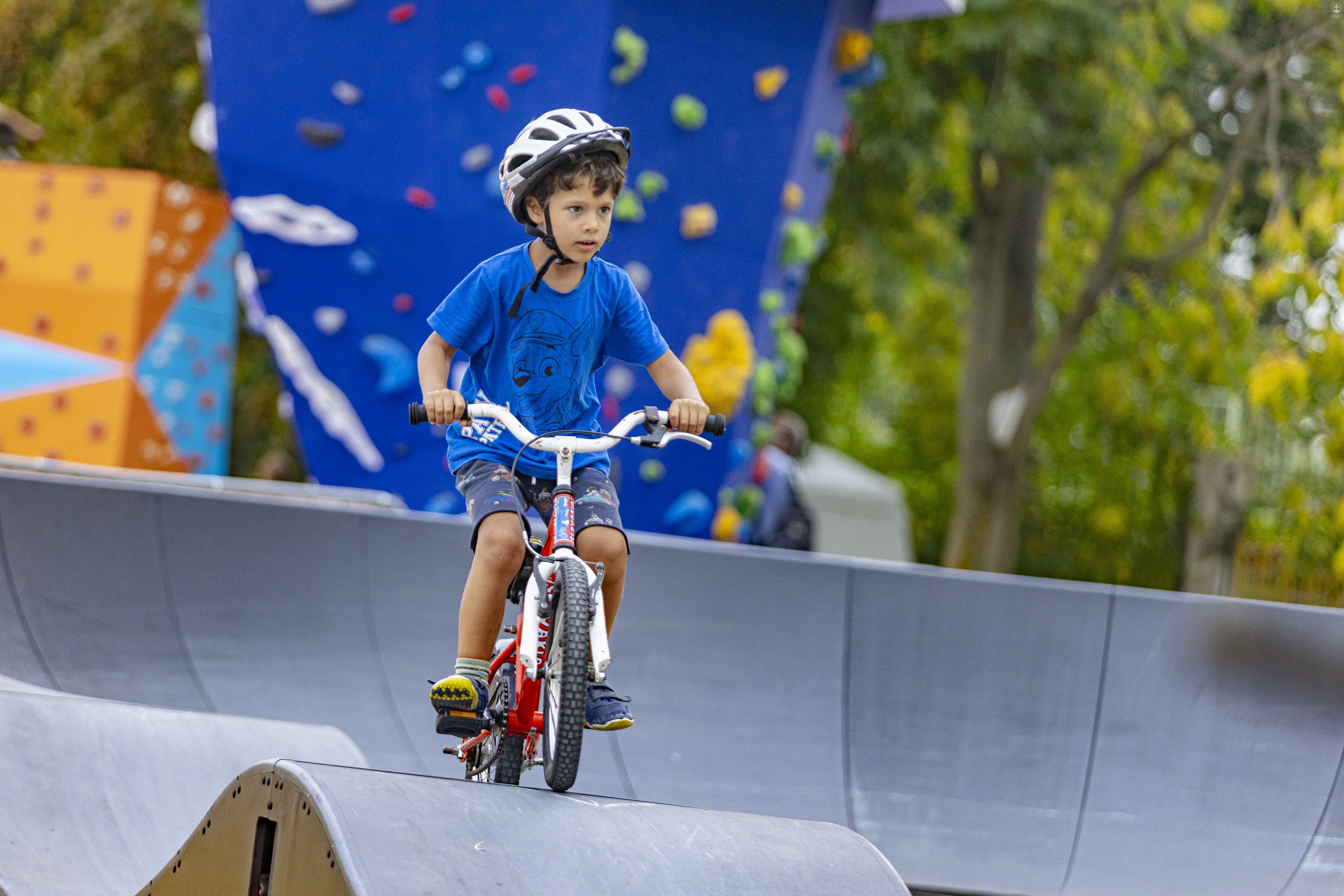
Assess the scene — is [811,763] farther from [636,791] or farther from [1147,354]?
[1147,354]

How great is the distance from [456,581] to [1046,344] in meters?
14.5

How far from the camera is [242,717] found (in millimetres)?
5562

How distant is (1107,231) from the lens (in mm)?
16078

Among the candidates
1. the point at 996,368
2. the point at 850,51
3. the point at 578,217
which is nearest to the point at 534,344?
the point at 578,217

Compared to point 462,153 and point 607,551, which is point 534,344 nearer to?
point 607,551

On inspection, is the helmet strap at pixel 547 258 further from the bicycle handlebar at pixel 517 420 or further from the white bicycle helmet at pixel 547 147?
the bicycle handlebar at pixel 517 420

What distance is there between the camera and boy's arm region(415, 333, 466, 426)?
11.4 ft

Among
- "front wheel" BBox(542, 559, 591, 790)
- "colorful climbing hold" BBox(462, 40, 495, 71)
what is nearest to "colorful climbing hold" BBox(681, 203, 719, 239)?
"colorful climbing hold" BBox(462, 40, 495, 71)

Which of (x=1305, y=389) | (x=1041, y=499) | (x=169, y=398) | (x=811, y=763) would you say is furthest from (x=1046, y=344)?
(x=811, y=763)

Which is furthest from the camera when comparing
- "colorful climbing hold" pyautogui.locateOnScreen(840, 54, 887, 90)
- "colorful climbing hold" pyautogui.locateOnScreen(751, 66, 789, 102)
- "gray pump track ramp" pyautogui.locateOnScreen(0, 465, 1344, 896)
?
"colorful climbing hold" pyautogui.locateOnScreen(840, 54, 887, 90)

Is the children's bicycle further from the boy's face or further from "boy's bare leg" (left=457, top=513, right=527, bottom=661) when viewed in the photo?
the boy's face

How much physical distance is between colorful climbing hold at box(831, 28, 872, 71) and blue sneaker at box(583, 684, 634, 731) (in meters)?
7.54

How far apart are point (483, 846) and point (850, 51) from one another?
8251mm

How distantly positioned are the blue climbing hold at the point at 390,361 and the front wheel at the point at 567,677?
6.66 m
